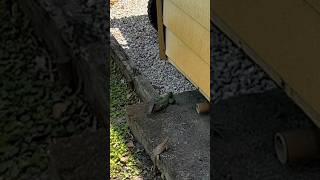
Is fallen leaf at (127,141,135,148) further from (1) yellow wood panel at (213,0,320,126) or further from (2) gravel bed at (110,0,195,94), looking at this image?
(1) yellow wood panel at (213,0,320,126)

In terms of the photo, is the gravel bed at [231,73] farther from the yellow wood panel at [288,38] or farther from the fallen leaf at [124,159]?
the fallen leaf at [124,159]

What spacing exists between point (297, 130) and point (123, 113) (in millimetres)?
1580

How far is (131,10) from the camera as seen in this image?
6.20 m

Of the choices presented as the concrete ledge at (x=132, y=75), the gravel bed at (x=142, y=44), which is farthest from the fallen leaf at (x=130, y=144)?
the gravel bed at (x=142, y=44)

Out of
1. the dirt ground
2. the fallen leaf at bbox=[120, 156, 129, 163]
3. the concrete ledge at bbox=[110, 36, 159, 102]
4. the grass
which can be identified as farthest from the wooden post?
the fallen leaf at bbox=[120, 156, 129, 163]

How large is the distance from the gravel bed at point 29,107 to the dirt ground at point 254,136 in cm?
88

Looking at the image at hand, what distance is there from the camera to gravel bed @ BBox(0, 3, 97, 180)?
3.26 meters

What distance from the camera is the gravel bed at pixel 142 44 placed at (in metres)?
4.55

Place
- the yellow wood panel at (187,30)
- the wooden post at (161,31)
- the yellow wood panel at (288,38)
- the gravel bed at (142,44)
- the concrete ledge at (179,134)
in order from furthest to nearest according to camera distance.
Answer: the wooden post at (161,31) → the gravel bed at (142,44) → the yellow wood panel at (187,30) → the concrete ledge at (179,134) → the yellow wood panel at (288,38)

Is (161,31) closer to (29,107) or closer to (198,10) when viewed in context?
(198,10)

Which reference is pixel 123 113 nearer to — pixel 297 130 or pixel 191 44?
pixel 191 44

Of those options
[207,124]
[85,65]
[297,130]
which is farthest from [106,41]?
[297,130]

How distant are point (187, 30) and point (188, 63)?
0.98 feet

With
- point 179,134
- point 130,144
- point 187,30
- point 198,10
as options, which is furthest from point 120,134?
point 198,10
